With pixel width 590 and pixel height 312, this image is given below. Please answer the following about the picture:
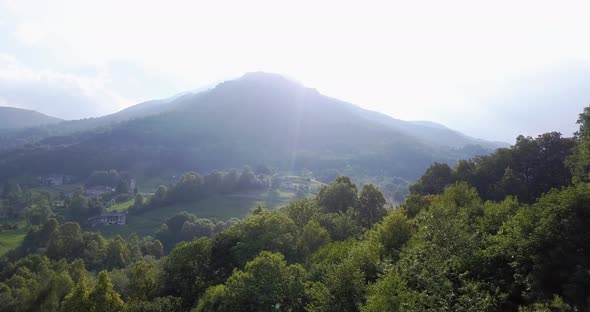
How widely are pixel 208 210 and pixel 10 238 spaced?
68.5 meters

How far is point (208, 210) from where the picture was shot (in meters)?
164

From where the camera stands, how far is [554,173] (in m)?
61.3

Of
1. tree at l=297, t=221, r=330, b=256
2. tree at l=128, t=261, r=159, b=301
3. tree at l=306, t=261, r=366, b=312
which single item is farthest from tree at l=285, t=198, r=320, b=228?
tree at l=306, t=261, r=366, b=312

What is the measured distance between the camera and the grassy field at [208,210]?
14650cm

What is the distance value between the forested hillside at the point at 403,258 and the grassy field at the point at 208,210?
7612 centimetres

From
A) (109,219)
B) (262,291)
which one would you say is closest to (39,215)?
(109,219)

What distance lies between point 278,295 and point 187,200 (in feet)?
503

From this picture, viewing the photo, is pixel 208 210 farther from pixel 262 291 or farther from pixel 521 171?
pixel 262 291

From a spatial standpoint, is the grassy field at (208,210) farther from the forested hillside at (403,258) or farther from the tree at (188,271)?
the tree at (188,271)

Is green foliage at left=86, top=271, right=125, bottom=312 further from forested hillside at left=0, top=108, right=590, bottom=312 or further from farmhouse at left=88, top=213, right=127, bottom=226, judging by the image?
farmhouse at left=88, top=213, right=127, bottom=226

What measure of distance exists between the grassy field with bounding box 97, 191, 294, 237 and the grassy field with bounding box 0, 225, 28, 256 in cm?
2533

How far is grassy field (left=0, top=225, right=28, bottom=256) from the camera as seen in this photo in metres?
120

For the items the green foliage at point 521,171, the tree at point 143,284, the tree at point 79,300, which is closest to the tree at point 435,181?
the green foliage at point 521,171

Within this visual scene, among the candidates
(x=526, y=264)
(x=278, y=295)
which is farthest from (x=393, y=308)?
(x=278, y=295)
